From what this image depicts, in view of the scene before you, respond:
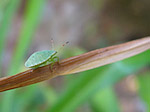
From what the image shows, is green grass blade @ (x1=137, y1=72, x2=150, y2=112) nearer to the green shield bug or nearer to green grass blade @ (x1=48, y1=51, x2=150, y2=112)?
green grass blade @ (x1=48, y1=51, x2=150, y2=112)

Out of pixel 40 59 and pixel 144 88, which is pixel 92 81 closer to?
pixel 144 88

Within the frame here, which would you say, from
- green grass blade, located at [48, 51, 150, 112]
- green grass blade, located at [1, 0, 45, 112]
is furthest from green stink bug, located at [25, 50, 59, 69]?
green grass blade, located at [1, 0, 45, 112]

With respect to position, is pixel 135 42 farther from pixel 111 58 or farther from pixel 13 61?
pixel 13 61

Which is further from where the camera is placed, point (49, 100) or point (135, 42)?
point (49, 100)

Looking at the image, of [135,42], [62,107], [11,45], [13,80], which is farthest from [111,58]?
[11,45]

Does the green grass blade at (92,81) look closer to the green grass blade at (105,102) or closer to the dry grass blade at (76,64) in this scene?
the green grass blade at (105,102)

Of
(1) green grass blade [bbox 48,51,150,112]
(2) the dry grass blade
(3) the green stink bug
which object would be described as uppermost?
(1) green grass blade [bbox 48,51,150,112]
